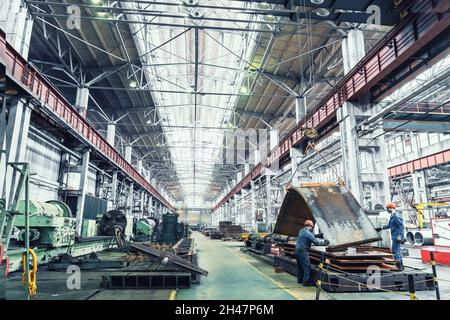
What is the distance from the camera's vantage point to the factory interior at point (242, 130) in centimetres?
603

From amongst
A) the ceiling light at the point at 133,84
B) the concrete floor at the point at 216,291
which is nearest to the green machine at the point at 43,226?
the concrete floor at the point at 216,291

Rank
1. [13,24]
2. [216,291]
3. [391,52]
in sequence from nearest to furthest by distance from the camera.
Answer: [216,291] < [391,52] < [13,24]

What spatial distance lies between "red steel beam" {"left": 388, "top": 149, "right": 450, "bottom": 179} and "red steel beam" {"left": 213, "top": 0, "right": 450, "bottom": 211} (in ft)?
31.8

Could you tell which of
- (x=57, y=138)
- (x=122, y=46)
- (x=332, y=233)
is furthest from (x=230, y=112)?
(x=332, y=233)

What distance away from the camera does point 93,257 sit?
882 centimetres

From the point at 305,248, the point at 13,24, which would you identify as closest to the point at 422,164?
the point at 305,248

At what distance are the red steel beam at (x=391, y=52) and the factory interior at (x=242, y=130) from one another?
0.05m

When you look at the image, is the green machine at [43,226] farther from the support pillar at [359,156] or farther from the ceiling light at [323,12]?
the ceiling light at [323,12]

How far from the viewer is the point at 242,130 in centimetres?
2634

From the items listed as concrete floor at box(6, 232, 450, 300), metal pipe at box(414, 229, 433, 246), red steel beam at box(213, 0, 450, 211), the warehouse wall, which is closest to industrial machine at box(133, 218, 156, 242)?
the warehouse wall

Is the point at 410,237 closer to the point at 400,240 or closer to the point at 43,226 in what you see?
the point at 400,240

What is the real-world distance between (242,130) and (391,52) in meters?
17.8

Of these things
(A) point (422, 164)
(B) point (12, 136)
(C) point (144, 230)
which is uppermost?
(A) point (422, 164)
